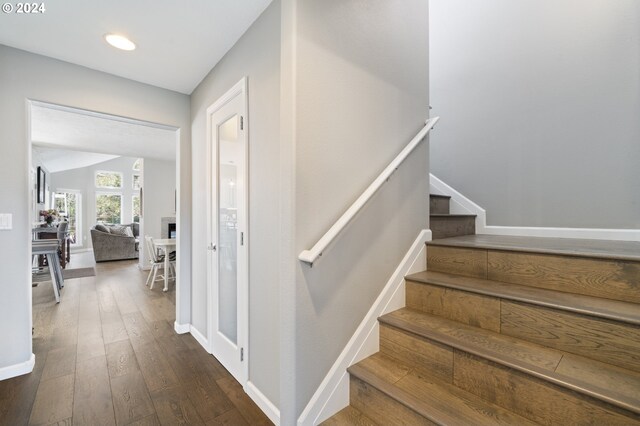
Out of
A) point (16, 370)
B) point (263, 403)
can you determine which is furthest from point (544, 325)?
point (16, 370)

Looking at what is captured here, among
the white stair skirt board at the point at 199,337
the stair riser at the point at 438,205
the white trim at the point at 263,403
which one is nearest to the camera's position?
the white trim at the point at 263,403

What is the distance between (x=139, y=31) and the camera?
6.12ft

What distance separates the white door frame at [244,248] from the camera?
1798 millimetres

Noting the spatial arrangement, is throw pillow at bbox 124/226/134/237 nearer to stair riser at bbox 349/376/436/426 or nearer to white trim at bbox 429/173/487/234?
white trim at bbox 429/173/487/234

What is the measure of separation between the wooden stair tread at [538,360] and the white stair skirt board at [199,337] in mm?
1758

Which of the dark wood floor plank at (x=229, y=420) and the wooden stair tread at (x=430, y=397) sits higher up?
the wooden stair tread at (x=430, y=397)

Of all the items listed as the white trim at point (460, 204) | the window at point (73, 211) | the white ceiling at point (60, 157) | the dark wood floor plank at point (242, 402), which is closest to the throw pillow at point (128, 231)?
the window at point (73, 211)

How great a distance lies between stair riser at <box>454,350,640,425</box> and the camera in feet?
3.08

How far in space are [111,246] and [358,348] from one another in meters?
7.68

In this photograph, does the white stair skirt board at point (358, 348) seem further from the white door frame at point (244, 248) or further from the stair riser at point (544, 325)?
the white door frame at point (244, 248)

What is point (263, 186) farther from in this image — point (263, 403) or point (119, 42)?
point (119, 42)

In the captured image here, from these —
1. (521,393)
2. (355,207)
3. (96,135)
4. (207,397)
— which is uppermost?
(96,135)

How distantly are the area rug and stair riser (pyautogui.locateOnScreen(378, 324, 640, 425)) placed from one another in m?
6.33

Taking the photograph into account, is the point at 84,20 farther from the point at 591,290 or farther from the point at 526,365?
the point at 591,290
